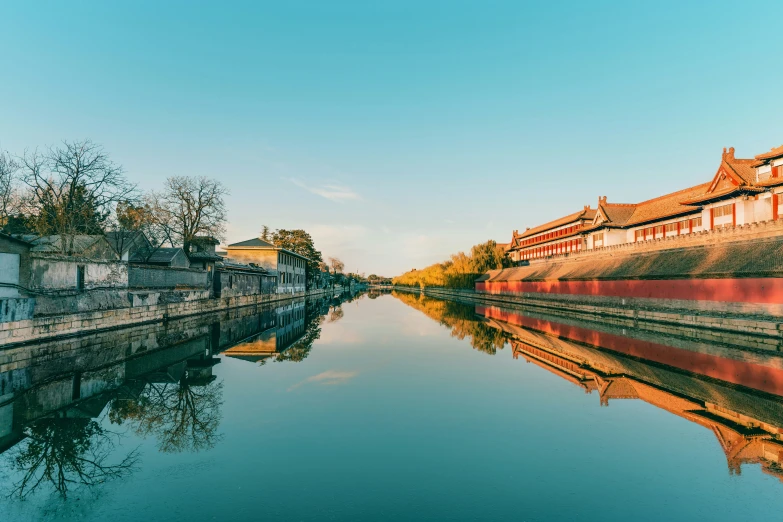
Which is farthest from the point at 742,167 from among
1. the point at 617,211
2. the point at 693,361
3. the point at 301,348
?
the point at 301,348

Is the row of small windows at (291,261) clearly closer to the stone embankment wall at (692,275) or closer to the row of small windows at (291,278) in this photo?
the row of small windows at (291,278)

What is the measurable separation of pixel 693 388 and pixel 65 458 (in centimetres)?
1509

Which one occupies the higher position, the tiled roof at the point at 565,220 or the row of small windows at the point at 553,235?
the tiled roof at the point at 565,220

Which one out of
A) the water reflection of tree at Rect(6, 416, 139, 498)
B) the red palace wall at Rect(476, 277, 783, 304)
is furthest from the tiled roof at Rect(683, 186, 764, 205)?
the water reflection of tree at Rect(6, 416, 139, 498)

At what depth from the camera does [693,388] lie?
11305 millimetres

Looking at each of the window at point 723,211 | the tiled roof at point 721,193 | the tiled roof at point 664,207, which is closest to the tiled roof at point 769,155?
the tiled roof at point 721,193

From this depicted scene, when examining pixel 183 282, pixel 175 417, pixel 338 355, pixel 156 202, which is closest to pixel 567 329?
pixel 338 355

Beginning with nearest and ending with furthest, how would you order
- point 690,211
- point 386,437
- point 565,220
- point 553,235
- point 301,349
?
point 386,437 → point 301,349 → point 690,211 → point 565,220 → point 553,235

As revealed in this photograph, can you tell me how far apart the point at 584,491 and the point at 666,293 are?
85.5 feet

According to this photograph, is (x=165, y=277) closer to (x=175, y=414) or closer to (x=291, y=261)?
(x=175, y=414)

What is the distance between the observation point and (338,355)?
651 inches

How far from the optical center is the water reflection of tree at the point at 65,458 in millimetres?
6008

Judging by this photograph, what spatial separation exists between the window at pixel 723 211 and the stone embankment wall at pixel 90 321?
42251mm

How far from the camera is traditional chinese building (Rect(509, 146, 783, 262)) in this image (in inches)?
1090
